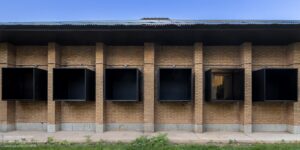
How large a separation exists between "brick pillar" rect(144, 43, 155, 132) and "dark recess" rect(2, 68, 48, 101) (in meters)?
4.43

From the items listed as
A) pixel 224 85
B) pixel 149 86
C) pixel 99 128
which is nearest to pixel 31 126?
pixel 99 128

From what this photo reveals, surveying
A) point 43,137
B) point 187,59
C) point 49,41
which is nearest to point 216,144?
point 187,59

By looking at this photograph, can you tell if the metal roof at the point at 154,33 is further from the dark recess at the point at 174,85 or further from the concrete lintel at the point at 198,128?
the concrete lintel at the point at 198,128

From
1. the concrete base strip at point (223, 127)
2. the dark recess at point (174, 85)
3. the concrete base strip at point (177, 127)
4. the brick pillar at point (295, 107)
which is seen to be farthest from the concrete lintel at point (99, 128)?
the brick pillar at point (295, 107)

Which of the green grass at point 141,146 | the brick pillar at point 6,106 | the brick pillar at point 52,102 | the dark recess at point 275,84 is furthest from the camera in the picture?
the brick pillar at point 6,106

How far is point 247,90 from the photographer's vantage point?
12414 mm

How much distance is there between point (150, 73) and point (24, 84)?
5667mm

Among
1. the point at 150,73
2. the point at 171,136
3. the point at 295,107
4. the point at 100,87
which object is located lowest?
the point at 171,136

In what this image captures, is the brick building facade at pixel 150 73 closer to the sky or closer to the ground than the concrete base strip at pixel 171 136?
closer to the sky

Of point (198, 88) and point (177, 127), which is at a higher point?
point (198, 88)

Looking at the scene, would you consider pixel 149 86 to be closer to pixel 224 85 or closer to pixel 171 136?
pixel 171 136

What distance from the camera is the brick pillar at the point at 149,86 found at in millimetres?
12438

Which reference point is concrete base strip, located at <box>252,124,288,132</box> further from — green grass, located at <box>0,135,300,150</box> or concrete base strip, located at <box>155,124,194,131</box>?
concrete base strip, located at <box>155,124,194,131</box>

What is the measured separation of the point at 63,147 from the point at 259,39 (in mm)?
8744
